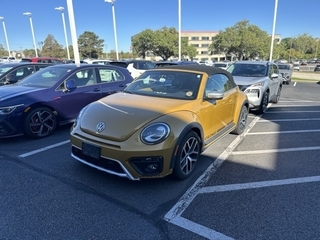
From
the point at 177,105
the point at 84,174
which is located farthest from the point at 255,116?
the point at 84,174

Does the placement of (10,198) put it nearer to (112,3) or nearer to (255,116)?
(255,116)

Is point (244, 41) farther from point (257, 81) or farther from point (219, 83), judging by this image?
point (219, 83)

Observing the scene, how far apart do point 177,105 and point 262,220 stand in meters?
1.77

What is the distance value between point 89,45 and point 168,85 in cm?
8346

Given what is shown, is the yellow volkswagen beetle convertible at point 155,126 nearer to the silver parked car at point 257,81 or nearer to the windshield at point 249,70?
the silver parked car at point 257,81

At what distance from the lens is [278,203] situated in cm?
279

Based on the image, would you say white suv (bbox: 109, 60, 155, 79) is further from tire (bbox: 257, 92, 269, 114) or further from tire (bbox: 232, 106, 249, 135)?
tire (bbox: 232, 106, 249, 135)

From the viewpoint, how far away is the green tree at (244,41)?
5116cm

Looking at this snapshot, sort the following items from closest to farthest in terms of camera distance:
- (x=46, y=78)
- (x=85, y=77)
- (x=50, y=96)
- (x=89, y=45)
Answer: (x=50, y=96)
(x=46, y=78)
(x=85, y=77)
(x=89, y=45)

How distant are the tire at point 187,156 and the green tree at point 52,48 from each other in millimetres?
80085

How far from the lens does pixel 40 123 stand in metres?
4.82

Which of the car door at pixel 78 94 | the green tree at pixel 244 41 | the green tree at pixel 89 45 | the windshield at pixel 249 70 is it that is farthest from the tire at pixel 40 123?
the green tree at pixel 89 45

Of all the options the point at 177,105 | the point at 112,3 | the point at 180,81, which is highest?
the point at 112,3

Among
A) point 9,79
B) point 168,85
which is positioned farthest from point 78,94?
point 9,79
